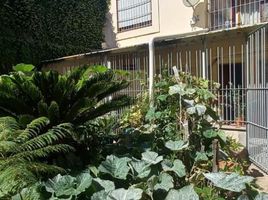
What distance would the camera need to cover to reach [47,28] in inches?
615

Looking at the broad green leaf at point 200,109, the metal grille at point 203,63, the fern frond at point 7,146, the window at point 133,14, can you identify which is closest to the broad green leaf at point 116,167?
the fern frond at point 7,146

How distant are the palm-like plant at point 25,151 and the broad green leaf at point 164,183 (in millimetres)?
1239

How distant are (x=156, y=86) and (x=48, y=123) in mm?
2334

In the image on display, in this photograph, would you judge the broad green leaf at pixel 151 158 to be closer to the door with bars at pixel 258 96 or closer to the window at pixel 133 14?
the door with bars at pixel 258 96

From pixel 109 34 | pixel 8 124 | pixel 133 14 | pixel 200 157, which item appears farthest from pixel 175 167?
pixel 109 34

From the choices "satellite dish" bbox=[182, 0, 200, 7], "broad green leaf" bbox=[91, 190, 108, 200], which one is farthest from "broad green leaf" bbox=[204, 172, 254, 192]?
"satellite dish" bbox=[182, 0, 200, 7]

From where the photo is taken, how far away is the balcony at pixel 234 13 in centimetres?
1170

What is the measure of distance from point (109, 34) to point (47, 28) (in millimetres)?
2883

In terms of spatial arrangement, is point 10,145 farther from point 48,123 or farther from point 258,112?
point 258,112

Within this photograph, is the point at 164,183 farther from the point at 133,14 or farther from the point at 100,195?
the point at 133,14

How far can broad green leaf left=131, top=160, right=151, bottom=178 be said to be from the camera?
4.47 meters

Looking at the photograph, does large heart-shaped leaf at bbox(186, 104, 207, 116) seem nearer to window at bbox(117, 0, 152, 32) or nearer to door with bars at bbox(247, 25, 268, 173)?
door with bars at bbox(247, 25, 268, 173)

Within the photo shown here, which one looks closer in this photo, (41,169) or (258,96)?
(41,169)

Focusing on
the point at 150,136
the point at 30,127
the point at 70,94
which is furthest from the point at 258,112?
the point at 30,127
